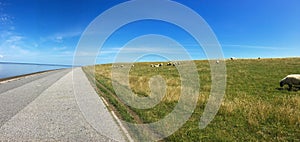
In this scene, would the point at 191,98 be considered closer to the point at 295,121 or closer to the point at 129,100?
the point at 129,100

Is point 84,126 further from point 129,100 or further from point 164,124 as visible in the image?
point 129,100

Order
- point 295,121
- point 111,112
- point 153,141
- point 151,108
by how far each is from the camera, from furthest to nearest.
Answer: point 151,108 < point 111,112 < point 295,121 < point 153,141

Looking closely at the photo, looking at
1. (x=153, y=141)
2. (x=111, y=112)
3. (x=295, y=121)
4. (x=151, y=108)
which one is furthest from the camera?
(x=151, y=108)

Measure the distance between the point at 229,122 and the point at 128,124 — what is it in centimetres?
401

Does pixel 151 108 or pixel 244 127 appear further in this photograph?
pixel 151 108

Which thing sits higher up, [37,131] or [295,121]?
[295,121]

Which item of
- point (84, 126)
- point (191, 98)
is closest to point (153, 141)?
point (84, 126)

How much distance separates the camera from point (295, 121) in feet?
28.9

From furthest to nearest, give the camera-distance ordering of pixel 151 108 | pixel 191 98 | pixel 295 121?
pixel 191 98
pixel 151 108
pixel 295 121

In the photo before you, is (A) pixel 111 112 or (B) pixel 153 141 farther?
(A) pixel 111 112

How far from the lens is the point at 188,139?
24.1 feet

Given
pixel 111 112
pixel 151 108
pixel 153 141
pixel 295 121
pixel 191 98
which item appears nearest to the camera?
pixel 153 141

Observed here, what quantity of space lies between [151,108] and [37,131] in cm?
562

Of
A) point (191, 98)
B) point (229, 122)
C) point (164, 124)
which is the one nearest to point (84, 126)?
point (164, 124)
